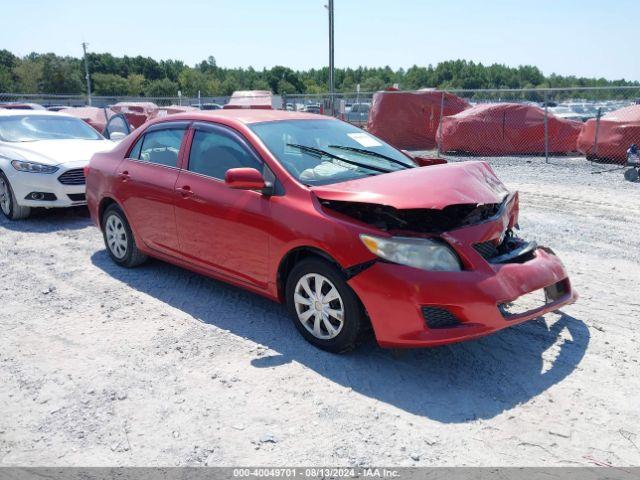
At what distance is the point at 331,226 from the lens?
12.3ft

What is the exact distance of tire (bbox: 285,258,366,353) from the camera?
371 cm

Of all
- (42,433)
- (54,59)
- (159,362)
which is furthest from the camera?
(54,59)

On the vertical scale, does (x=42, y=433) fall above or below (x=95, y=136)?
below

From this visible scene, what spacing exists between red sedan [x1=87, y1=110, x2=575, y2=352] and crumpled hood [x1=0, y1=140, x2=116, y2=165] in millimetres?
3140

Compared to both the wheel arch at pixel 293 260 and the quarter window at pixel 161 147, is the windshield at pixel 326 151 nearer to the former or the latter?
the wheel arch at pixel 293 260

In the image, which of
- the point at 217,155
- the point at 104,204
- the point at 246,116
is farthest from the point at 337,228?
the point at 104,204

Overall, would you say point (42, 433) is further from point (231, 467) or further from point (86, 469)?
point (231, 467)

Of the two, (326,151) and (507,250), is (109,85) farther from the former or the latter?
(507,250)

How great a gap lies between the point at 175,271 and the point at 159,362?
210 centimetres

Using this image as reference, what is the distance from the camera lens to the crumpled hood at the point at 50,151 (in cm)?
801

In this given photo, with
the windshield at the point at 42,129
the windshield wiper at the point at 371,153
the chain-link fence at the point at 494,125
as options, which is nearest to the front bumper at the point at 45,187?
the windshield at the point at 42,129

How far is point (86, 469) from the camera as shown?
2.81 metres

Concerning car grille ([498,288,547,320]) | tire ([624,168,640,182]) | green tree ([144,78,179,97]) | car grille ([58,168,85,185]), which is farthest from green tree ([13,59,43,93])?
car grille ([498,288,547,320])

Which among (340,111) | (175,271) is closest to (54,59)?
(340,111)
